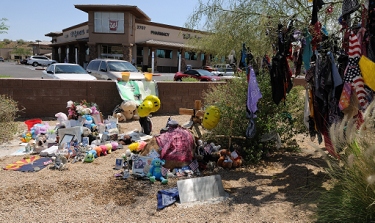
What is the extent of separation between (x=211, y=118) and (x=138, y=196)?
2.03m

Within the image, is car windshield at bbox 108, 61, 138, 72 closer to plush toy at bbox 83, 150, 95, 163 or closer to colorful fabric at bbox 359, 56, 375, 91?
plush toy at bbox 83, 150, 95, 163

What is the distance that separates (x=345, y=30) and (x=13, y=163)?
527 cm

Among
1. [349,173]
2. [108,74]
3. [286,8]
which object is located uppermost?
[286,8]

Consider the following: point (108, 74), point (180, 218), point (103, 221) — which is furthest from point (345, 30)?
point (108, 74)

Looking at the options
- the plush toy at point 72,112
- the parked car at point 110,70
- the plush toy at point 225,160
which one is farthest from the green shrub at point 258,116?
the parked car at point 110,70

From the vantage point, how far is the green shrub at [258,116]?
5.32m

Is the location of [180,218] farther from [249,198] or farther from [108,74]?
[108,74]

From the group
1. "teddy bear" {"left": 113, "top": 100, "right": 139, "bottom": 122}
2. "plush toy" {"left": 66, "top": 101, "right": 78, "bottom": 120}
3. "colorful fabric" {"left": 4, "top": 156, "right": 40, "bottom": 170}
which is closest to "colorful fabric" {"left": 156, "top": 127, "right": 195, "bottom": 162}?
"colorful fabric" {"left": 4, "top": 156, "right": 40, "bottom": 170}

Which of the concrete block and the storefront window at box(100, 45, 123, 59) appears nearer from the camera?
the concrete block

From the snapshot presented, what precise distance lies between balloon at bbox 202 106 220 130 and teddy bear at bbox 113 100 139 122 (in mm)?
3500

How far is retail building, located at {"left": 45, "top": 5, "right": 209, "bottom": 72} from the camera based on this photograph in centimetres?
3189

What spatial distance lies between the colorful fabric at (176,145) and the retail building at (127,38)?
24.6 meters

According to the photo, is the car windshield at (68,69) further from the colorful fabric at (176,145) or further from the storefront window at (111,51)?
the storefront window at (111,51)

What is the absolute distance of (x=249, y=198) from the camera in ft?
13.3
